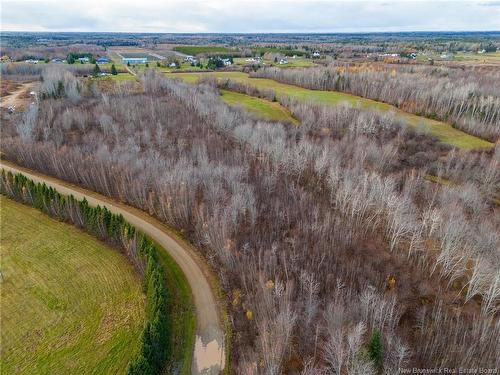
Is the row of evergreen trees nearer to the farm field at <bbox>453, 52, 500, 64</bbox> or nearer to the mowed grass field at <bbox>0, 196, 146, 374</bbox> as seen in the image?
the mowed grass field at <bbox>0, 196, 146, 374</bbox>

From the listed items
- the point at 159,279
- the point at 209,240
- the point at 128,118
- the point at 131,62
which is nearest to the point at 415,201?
the point at 209,240

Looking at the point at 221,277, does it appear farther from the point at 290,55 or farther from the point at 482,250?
the point at 290,55

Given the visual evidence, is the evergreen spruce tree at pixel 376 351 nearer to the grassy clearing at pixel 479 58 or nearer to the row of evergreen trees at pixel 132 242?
the row of evergreen trees at pixel 132 242

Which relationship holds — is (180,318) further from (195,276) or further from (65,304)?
(65,304)

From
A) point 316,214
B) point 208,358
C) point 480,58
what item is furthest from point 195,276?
point 480,58

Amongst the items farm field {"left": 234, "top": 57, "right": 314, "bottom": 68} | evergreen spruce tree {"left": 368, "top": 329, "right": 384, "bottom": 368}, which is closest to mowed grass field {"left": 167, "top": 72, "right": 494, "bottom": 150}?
farm field {"left": 234, "top": 57, "right": 314, "bottom": 68}
